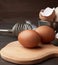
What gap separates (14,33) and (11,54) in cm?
28

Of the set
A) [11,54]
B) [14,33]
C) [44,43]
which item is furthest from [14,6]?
[11,54]

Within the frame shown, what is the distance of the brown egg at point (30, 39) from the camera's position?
2.98 ft

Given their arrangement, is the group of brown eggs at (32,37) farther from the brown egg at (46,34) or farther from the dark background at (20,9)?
the dark background at (20,9)

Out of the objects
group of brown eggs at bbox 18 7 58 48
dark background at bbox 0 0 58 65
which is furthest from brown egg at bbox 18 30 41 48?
dark background at bbox 0 0 58 65

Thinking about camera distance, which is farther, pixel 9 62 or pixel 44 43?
pixel 44 43

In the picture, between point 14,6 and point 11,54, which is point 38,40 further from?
point 14,6

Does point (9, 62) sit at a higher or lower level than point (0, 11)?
lower

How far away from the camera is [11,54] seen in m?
0.88

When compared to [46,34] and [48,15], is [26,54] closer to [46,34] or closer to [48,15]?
[46,34]

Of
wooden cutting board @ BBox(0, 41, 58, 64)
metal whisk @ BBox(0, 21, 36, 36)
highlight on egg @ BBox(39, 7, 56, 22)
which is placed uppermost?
highlight on egg @ BBox(39, 7, 56, 22)

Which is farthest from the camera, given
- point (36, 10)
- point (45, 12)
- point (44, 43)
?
point (36, 10)

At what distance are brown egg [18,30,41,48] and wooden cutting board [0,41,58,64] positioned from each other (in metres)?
0.02

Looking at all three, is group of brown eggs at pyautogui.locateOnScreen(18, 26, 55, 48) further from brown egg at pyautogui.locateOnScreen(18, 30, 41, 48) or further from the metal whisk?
the metal whisk

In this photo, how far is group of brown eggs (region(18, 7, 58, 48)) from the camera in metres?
0.91
